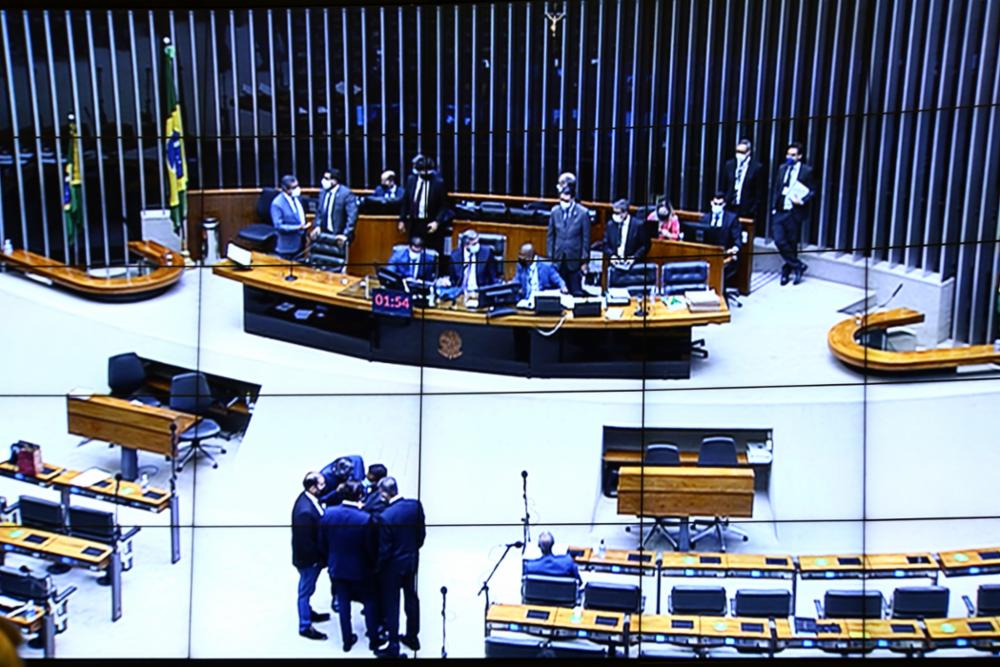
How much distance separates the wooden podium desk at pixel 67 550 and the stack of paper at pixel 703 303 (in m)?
4.32

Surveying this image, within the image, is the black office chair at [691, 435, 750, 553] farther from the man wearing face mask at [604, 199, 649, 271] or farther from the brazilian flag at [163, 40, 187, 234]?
the brazilian flag at [163, 40, 187, 234]

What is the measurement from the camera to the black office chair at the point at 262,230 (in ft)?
40.4

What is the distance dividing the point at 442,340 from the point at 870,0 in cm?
471

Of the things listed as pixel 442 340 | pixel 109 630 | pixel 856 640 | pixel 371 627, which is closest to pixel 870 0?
pixel 442 340

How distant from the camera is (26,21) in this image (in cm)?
1243

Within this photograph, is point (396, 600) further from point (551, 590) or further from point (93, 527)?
point (93, 527)

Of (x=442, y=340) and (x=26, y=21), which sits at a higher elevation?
(x=26, y=21)

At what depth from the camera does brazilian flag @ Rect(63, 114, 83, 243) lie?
1259 cm

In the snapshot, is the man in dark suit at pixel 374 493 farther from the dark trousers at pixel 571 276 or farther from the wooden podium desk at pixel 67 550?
the dark trousers at pixel 571 276

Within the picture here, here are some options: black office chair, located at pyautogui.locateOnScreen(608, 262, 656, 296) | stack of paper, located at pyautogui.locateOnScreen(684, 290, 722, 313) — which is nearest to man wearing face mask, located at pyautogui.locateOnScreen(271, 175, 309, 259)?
black office chair, located at pyautogui.locateOnScreen(608, 262, 656, 296)

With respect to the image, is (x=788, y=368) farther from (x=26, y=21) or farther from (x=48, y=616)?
(x=26, y=21)

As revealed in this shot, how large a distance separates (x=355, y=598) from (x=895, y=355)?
4533mm

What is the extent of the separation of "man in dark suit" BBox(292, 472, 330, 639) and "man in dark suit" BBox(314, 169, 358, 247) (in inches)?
151

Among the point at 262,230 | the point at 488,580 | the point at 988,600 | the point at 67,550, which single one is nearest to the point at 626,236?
the point at 262,230
